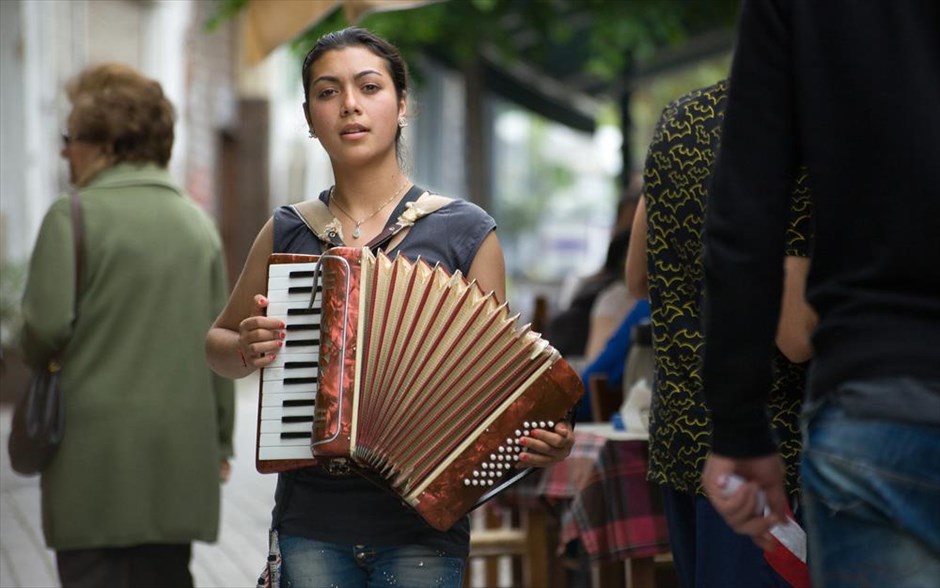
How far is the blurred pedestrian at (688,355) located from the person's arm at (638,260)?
0.16 metres

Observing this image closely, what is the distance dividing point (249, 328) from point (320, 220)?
313mm

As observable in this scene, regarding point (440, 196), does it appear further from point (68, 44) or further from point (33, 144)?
point (68, 44)

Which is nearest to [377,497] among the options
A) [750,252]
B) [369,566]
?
[369,566]

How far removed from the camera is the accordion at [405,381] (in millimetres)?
3258

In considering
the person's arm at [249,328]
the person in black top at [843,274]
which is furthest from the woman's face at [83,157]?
the person in black top at [843,274]

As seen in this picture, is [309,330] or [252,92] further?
[252,92]

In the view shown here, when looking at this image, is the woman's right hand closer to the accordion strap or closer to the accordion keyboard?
the accordion keyboard

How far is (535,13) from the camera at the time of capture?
1340 centimetres

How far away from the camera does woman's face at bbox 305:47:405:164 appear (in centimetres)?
351

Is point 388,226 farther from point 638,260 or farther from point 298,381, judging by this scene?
point 638,260

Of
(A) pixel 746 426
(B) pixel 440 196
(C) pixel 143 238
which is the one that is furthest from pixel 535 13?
(A) pixel 746 426

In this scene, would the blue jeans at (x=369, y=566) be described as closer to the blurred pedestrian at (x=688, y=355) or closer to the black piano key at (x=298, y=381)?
the black piano key at (x=298, y=381)

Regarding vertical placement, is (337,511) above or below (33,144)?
below

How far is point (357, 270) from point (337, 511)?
48 cm
